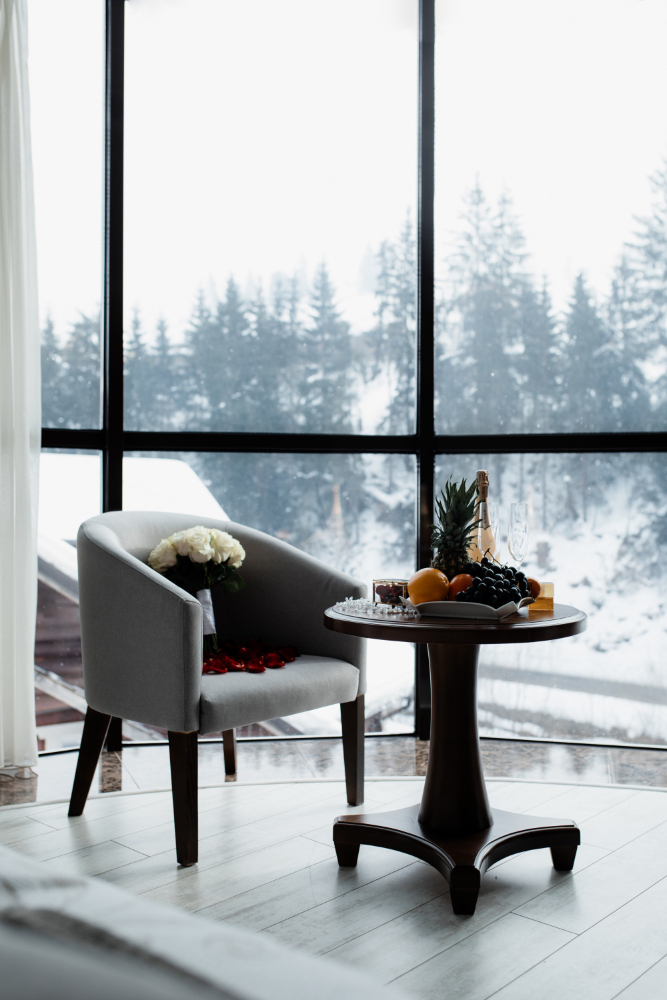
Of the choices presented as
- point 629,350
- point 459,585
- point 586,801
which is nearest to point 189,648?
point 459,585

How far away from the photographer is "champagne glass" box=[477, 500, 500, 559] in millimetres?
2420

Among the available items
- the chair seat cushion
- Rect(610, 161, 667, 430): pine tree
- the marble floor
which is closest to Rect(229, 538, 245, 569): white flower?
the chair seat cushion

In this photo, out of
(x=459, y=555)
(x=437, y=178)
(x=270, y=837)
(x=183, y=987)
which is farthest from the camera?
(x=437, y=178)

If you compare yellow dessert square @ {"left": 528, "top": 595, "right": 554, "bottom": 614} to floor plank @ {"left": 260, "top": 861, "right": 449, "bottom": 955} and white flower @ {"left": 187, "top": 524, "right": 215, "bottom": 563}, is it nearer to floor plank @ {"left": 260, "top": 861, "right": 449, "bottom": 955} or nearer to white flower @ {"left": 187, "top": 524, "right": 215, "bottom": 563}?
floor plank @ {"left": 260, "top": 861, "right": 449, "bottom": 955}

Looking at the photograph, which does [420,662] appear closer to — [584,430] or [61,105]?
[584,430]

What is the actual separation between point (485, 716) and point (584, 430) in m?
1.23

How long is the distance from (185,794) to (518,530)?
1.15m

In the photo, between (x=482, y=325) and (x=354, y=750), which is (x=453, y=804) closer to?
(x=354, y=750)

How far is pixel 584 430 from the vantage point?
336 cm

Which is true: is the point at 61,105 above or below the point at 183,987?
above

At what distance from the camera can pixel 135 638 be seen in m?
2.36

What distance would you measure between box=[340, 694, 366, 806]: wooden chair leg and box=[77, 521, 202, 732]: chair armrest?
0.62 metres

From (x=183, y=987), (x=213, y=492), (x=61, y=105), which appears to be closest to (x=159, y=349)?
(x=213, y=492)

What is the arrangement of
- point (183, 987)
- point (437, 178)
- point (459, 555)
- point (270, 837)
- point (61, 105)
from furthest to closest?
point (437, 178)
point (61, 105)
point (270, 837)
point (459, 555)
point (183, 987)
